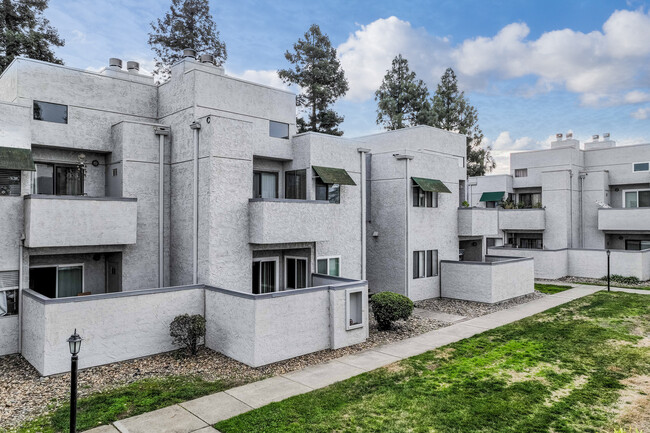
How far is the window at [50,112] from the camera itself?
13586 mm

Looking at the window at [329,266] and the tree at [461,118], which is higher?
the tree at [461,118]

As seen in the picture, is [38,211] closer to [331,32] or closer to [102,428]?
[102,428]

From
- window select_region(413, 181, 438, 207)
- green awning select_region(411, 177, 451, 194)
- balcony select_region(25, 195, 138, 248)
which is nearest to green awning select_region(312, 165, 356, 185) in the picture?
green awning select_region(411, 177, 451, 194)

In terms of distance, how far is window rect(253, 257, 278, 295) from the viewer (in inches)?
624

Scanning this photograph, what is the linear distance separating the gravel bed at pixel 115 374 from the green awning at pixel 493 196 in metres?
24.5

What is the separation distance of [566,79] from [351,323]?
21.5 m

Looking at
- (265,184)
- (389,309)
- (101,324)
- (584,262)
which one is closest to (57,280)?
(101,324)

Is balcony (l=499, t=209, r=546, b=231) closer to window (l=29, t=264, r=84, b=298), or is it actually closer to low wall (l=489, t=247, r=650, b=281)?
low wall (l=489, t=247, r=650, b=281)

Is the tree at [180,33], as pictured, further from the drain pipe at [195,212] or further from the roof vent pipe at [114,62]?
the drain pipe at [195,212]

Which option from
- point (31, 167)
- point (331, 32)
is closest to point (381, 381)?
point (31, 167)

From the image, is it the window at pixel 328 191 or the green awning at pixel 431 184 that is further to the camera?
the green awning at pixel 431 184

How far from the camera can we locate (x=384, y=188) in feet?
67.5

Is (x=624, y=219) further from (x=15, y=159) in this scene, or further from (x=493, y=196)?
(x=15, y=159)

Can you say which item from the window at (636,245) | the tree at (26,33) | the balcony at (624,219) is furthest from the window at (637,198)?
the tree at (26,33)
